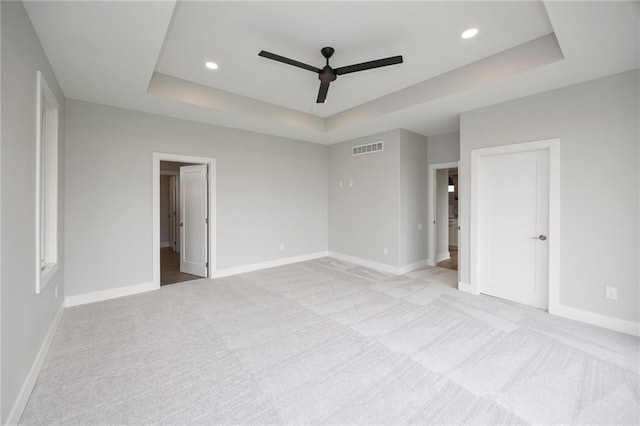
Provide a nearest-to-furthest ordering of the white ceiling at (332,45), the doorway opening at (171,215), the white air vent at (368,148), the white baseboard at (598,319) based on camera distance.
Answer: the white ceiling at (332,45) < the white baseboard at (598,319) < the white air vent at (368,148) < the doorway opening at (171,215)

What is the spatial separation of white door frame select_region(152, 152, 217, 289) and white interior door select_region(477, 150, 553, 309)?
4310mm

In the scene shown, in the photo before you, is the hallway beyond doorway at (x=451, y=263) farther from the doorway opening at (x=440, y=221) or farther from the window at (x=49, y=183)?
the window at (x=49, y=183)

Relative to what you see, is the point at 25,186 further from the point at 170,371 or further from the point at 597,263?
the point at 597,263

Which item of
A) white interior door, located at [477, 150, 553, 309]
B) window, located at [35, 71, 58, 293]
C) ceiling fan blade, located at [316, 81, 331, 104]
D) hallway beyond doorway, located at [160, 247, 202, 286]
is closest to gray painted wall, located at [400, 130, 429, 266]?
white interior door, located at [477, 150, 553, 309]

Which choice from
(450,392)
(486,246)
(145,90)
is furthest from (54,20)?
(486,246)

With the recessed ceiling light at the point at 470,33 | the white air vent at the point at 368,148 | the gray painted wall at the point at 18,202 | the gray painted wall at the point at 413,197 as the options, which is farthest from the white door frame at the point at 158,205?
the recessed ceiling light at the point at 470,33

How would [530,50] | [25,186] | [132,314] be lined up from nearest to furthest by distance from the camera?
[25,186]
[530,50]
[132,314]

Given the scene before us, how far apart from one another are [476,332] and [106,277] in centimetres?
476

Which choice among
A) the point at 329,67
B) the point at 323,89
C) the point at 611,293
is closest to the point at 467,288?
the point at 611,293

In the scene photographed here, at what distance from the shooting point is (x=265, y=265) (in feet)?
18.1

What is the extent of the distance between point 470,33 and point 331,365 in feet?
10.9

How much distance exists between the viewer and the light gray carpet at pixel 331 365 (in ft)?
5.82

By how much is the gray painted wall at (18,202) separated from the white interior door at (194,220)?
8.46 ft

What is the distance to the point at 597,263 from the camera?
298 cm
